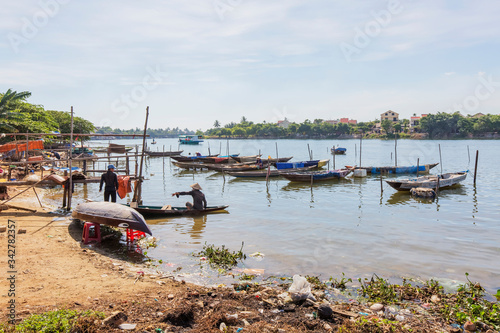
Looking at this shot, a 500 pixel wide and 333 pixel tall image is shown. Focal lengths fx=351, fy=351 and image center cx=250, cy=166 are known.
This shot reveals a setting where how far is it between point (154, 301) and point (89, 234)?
4.72 meters

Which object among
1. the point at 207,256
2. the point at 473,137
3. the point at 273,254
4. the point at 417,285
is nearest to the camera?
the point at 417,285

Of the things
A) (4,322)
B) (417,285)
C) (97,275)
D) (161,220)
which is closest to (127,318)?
(4,322)

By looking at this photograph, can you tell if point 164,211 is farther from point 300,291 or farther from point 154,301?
point 300,291

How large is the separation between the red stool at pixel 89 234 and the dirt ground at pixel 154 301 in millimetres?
1184

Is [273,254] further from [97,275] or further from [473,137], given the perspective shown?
[473,137]

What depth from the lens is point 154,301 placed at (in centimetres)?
568

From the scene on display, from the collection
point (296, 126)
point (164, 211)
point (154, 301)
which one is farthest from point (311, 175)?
point (296, 126)

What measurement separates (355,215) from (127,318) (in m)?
12.0

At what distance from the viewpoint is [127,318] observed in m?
4.98

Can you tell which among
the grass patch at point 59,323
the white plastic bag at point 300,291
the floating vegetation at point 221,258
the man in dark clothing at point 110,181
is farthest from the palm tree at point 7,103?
the white plastic bag at point 300,291

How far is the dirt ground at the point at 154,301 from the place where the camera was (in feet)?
16.4

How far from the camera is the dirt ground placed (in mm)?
4984

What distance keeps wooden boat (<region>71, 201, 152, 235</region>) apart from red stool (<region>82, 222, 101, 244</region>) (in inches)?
7.5

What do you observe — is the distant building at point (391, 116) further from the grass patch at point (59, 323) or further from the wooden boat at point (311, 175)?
the grass patch at point (59, 323)
